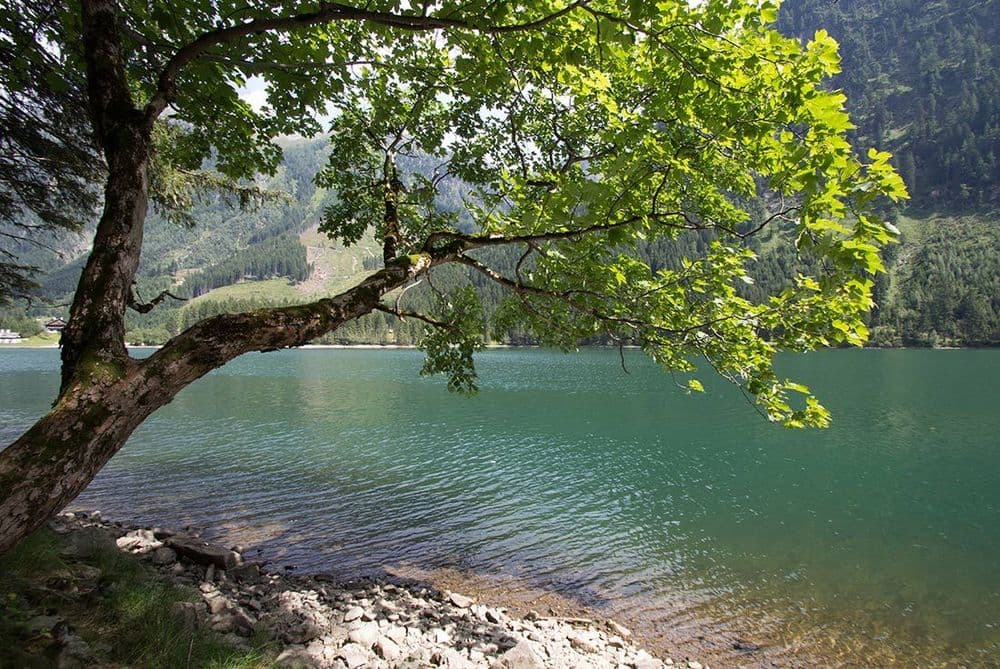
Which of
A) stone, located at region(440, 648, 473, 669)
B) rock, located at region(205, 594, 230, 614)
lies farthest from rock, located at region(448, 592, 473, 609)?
rock, located at region(205, 594, 230, 614)

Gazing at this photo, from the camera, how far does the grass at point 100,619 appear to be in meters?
4.42

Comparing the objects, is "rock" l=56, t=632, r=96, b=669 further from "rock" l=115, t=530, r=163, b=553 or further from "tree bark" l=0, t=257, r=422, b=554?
"rock" l=115, t=530, r=163, b=553

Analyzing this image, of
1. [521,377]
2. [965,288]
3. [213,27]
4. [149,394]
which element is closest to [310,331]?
[149,394]

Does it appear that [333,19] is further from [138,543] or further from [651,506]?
[651,506]

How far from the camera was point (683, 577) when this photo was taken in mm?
12797

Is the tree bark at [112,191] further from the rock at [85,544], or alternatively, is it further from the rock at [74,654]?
the rock at [85,544]

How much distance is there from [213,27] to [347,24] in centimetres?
121

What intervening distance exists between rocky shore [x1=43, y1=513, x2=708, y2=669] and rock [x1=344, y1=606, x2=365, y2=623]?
0.02m

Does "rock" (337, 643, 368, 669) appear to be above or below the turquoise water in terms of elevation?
above

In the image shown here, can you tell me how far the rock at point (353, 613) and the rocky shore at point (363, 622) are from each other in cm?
2

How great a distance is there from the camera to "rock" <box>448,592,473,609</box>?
34.0 feet

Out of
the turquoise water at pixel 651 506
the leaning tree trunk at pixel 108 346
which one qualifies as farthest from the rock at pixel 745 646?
the leaning tree trunk at pixel 108 346

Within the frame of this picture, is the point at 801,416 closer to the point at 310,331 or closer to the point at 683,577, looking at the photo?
the point at 310,331

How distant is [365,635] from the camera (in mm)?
7734
